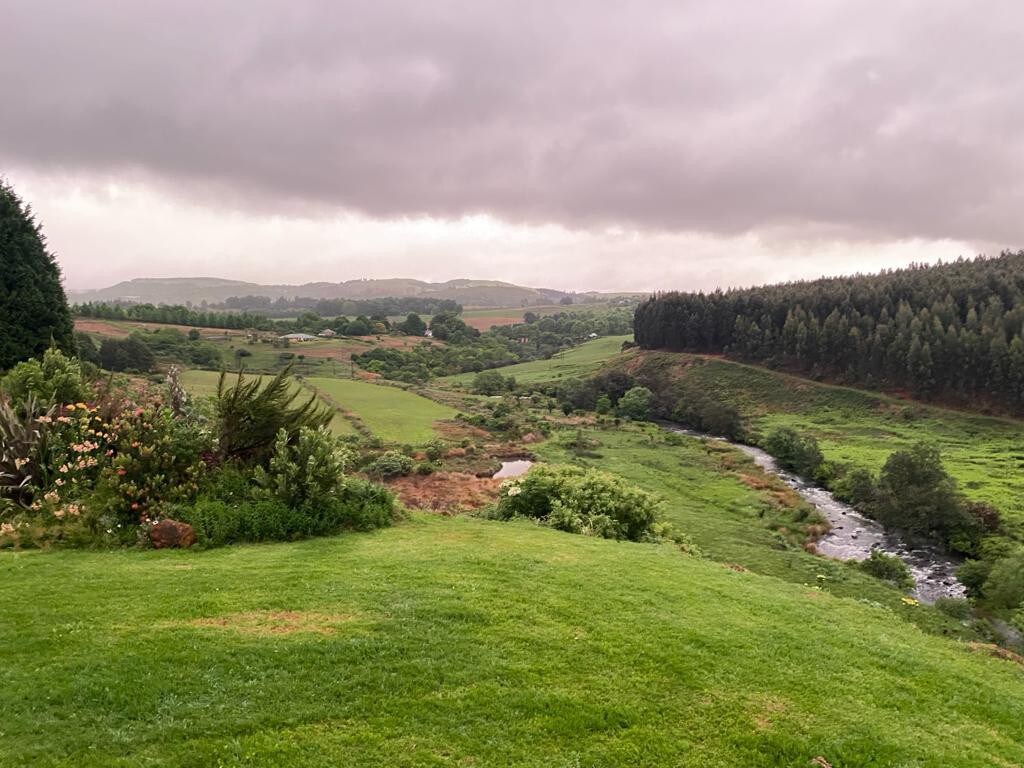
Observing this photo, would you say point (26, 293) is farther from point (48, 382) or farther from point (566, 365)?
point (566, 365)

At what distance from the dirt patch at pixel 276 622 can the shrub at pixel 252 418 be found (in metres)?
8.11

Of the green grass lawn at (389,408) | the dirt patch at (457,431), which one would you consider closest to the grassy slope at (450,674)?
the green grass lawn at (389,408)

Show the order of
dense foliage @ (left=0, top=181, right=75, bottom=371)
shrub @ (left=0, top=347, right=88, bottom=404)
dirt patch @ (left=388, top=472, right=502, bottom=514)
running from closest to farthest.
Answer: shrub @ (left=0, top=347, right=88, bottom=404)
dirt patch @ (left=388, top=472, right=502, bottom=514)
dense foliage @ (left=0, top=181, right=75, bottom=371)

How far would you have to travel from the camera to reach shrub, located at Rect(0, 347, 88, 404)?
67.2ft

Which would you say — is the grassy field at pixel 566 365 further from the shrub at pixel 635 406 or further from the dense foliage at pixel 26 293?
the dense foliage at pixel 26 293

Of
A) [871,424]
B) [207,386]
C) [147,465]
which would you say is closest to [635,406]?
[871,424]

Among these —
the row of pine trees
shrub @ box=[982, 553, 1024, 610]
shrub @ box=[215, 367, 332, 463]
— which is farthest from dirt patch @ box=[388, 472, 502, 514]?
the row of pine trees

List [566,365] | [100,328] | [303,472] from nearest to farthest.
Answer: [303,472]
[100,328]
[566,365]

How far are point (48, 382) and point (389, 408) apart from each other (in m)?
58.9

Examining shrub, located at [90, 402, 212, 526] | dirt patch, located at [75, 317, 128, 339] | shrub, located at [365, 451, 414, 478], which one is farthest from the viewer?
dirt patch, located at [75, 317, 128, 339]

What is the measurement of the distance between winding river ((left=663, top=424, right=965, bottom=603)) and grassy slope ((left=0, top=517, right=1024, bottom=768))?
21125 mm

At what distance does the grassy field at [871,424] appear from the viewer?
5141 centimetres

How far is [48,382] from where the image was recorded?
67.4 feet

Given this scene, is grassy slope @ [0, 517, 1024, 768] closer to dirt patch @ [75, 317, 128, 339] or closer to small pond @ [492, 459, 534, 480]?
small pond @ [492, 459, 534, 480]
